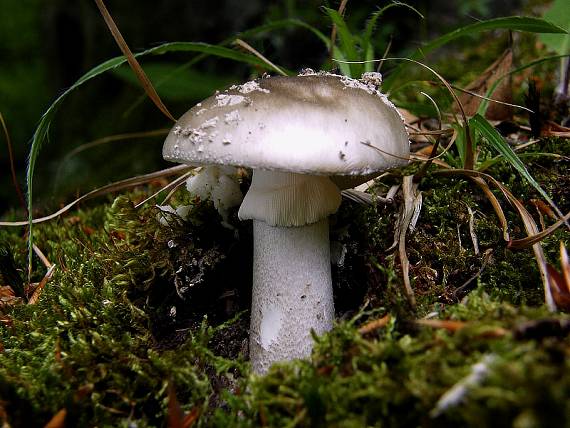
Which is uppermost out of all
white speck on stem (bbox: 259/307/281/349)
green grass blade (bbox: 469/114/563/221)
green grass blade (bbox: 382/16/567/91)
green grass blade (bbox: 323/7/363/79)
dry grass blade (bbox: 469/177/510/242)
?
green grass blade (bbox: 323/7/363/79)

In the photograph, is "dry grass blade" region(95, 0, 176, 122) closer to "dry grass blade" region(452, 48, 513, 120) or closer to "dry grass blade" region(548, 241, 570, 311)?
"dry grass blade" region(548, 241, 570, 311)

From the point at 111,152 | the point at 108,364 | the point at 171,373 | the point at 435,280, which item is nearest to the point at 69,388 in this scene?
the point at 108,364

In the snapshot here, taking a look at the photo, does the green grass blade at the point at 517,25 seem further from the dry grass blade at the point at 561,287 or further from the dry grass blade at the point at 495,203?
the dry grass blade at the point at 561,287

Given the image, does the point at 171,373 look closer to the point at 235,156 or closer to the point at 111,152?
the point at 235,156

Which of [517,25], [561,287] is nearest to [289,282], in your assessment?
[561,287]

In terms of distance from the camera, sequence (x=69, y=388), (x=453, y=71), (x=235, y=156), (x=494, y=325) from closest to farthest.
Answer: (x=494, y=325)
(x=235, y=156)
(x=69, y=388)
(x=453, y=71)

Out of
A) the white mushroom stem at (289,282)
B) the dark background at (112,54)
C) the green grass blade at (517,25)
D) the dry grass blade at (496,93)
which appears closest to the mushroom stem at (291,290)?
the white mushroom stem at (289,282)

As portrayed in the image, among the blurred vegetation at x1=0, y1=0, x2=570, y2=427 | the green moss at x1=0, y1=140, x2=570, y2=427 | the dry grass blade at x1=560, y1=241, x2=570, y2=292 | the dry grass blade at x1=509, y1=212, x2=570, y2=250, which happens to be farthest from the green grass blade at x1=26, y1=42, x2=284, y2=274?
the dry grass blade at x1=560, y1=241, x2=570, y2=292

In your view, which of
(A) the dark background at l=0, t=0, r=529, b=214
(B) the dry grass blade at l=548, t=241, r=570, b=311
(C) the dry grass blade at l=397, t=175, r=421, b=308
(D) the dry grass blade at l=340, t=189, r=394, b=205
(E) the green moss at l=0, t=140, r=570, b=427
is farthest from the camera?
(A) the dark background at l=0, t=0, r=529, b=214
